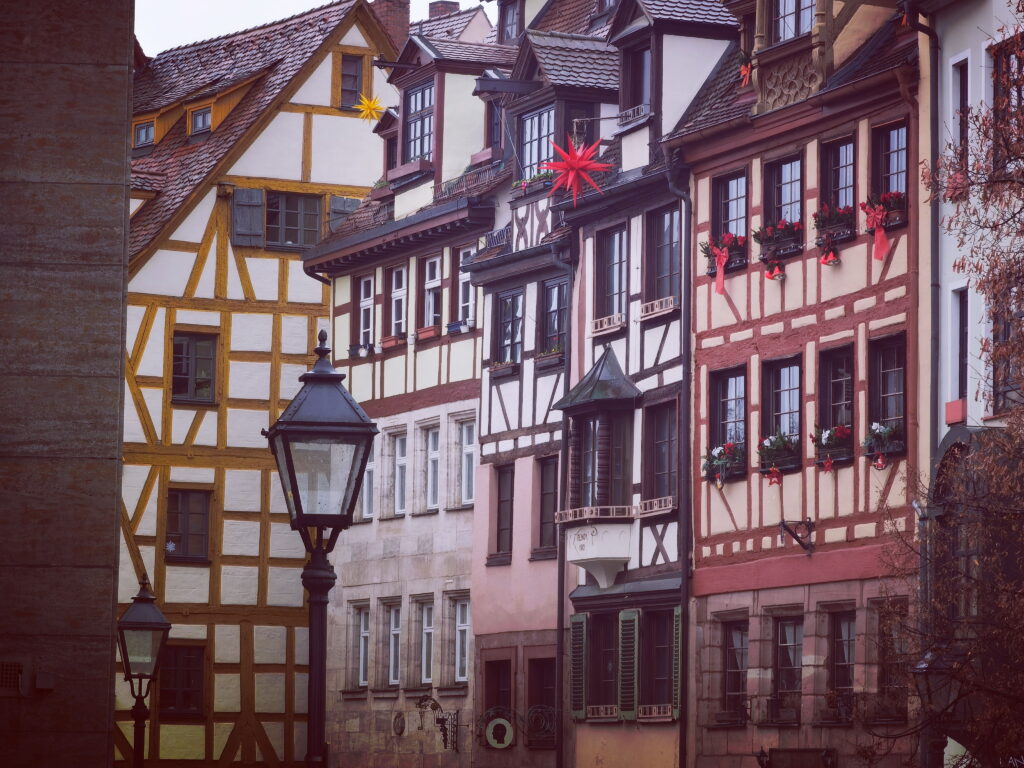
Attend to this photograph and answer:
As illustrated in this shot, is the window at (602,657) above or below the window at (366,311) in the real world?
below

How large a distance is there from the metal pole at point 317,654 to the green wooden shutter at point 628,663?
1907 centimetres

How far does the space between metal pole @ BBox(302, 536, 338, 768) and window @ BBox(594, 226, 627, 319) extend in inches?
811

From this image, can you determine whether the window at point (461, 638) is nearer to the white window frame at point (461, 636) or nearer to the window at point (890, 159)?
the white window frame at point (461, 636)

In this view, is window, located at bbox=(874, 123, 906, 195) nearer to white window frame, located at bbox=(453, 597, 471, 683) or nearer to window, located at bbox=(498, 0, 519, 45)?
white window frame, located at bbox=(453, 597, 471, 683)

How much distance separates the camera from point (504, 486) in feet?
129

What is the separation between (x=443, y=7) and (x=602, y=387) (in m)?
20.5

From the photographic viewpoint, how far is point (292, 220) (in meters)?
48.0

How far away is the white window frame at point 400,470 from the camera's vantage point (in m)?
42.6

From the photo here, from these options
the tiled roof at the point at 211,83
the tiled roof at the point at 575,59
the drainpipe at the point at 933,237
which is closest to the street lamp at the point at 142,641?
the drainpipe at the point at 933,237

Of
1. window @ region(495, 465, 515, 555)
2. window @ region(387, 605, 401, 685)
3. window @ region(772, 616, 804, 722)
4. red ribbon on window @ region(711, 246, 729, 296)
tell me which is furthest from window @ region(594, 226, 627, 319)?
window @ region(387, 605, 401, 685)

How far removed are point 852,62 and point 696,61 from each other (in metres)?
4.50

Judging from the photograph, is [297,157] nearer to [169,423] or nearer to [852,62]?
[169,423]

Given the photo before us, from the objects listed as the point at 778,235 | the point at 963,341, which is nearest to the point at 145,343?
the point at 778,235

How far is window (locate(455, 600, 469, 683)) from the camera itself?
40125 millimetres
